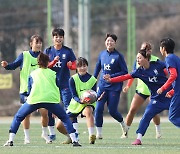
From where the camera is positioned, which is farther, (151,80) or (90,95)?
(90,95)

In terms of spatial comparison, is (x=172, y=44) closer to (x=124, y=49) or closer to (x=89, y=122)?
(x=89, y=122)

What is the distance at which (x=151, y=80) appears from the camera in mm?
15758

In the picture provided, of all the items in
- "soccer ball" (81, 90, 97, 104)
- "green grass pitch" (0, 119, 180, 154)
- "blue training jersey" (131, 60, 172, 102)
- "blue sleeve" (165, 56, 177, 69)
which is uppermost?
"blue sleeve" (165, 56, 177, 69)

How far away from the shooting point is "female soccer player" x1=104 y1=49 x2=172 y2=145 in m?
15.6

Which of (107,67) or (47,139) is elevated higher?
(107,67)

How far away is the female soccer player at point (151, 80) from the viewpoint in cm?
1562

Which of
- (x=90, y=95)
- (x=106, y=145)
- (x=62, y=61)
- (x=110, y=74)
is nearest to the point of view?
(x=106, y=145)

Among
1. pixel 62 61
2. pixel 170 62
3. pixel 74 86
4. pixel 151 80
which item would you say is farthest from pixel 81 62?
pixel 170 62

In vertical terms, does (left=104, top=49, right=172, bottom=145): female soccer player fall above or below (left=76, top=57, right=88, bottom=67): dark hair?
below

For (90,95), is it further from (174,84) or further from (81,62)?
(174,84)

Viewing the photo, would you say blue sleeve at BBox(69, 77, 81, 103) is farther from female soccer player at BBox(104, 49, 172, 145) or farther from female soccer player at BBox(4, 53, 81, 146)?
female soccer player at BBox(4, 53, 81, 146)

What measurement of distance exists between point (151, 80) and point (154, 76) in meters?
0.08

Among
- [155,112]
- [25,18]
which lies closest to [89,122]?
[155,112]

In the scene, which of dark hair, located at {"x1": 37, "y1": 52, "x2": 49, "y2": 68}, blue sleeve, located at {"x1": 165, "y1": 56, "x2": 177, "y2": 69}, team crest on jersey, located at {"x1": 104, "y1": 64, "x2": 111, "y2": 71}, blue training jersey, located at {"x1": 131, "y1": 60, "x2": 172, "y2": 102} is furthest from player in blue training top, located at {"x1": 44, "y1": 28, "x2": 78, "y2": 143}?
blue sleeve, located at {"x1": 165, "y1": 56, "x2": 177, "y2": 69}
